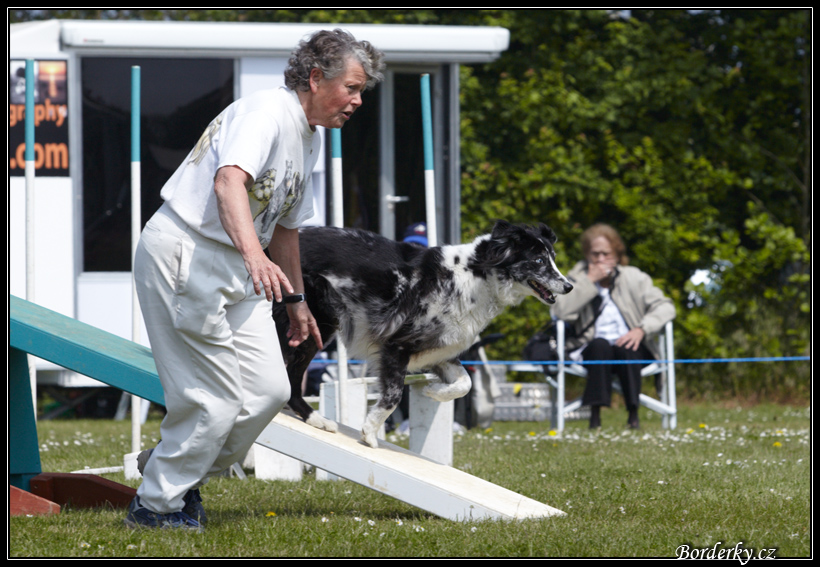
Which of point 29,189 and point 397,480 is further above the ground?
point 29,189

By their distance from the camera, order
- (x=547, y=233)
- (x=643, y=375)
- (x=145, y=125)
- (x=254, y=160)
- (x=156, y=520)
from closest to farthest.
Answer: (x=254, y=160)
(x=156, y=520)
(x=547, y=233)
(x=643, y=375)
(x=145, y=125)

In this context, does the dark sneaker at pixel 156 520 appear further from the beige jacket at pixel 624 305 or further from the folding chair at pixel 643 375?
the beige jacket at pixel 624 305

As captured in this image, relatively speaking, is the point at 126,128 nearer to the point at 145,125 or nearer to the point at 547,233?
the point at 145,125

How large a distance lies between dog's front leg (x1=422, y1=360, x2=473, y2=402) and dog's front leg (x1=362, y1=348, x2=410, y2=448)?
17cm

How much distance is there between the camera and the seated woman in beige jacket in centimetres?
746

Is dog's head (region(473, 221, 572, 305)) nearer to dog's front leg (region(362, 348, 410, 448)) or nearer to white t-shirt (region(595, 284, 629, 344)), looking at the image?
dog's front leg (region(362, 348, 410, 448))

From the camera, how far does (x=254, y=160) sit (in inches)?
113

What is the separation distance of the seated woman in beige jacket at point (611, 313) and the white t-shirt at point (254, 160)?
4777 mm

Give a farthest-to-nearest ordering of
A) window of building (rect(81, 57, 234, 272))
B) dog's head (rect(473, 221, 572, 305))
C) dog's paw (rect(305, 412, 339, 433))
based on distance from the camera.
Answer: window of building (rect(81, 57, 234, 272)), dog's head (rect(473, 221, 572, 305)), dog's paw (rect(305, 412, 339, 433))

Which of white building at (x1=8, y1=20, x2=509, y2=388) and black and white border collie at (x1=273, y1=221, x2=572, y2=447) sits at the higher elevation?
white building at (x1=8, y1=20, x2=509, y2=388)

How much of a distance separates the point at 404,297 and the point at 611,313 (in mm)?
3872

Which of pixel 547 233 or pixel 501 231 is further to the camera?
pixel 547 233

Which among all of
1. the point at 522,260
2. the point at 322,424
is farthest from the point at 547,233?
the point at 322,424

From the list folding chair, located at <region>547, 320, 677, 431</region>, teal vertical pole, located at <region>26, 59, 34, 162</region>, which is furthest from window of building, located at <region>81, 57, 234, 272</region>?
folding chair, located at <region>547, 320, 677, 431</region>
